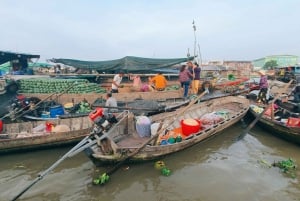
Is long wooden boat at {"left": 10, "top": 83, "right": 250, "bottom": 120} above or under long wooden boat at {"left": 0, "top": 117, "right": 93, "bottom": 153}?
above

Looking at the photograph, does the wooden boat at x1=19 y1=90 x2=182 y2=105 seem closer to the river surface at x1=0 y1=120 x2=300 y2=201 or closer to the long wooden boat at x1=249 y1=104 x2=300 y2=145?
the river surface at x1=0 y1=120 x2=300 y2=201

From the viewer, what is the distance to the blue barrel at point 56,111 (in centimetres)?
952

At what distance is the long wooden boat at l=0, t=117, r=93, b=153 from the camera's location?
6.94 m

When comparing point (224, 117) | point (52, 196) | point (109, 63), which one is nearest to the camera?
point (52, 196)

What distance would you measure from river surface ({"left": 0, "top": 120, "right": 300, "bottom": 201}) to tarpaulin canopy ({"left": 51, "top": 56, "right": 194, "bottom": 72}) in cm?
599

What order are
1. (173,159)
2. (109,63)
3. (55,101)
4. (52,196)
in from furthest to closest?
(109,63) → (55,101) → (173,159) → (52,196)

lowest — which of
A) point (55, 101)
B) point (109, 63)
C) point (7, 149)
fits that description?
point (7, 149)

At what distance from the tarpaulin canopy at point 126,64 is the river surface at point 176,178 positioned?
599 cm

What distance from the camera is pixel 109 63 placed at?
12.8 meters

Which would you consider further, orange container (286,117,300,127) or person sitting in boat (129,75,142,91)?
person sitting in boat (129,75,142,91)

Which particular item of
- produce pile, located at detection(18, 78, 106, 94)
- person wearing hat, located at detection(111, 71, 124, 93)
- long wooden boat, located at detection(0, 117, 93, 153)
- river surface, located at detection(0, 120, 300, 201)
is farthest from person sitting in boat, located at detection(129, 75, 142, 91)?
river surface, located at detection(0, 120, 300, 201)

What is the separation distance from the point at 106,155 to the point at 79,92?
5951mm

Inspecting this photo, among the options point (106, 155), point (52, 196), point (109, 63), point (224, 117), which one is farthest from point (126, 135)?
point (109, 63)

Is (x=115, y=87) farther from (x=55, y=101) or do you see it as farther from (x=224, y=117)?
(x=224, y=117)
